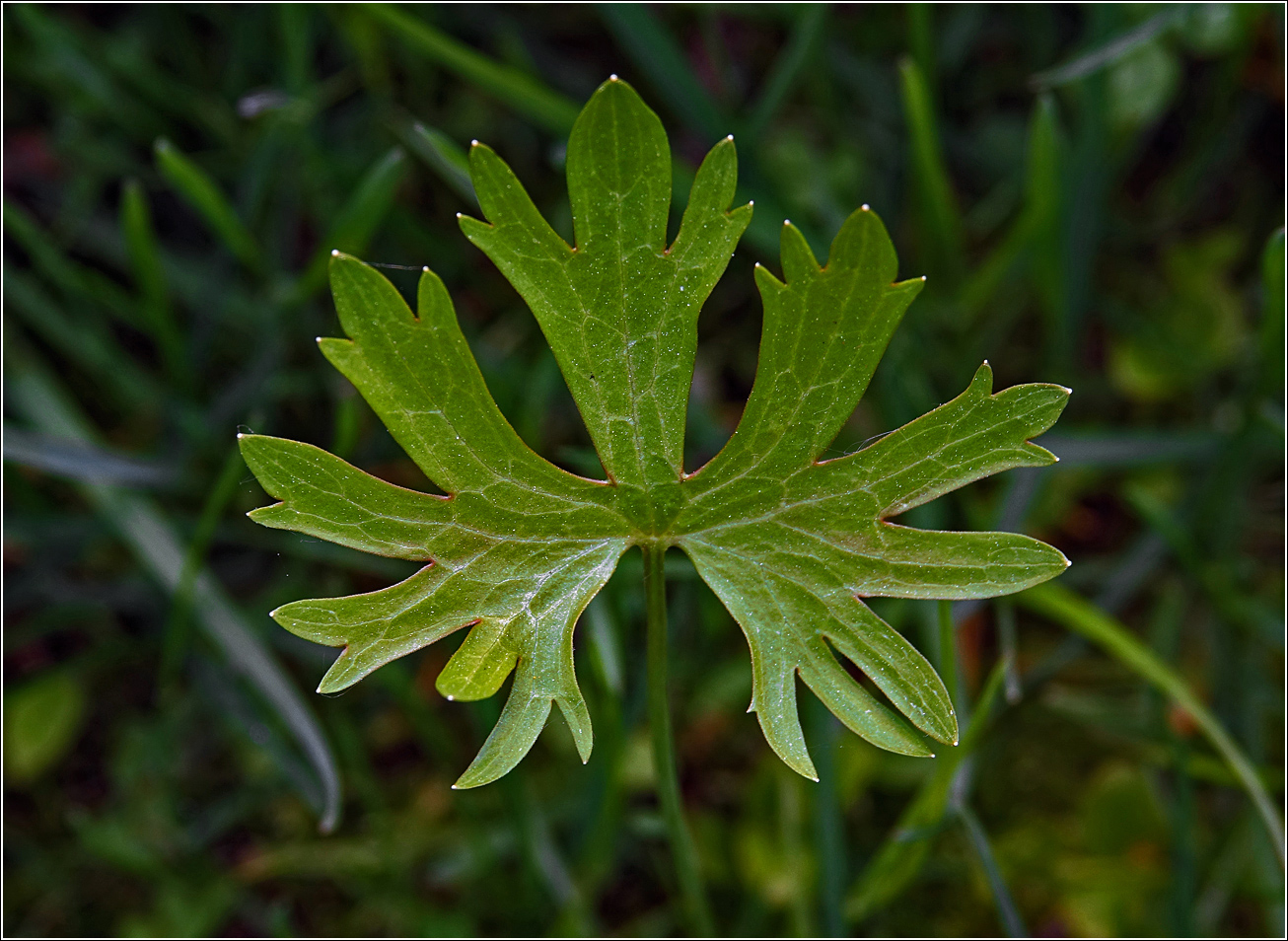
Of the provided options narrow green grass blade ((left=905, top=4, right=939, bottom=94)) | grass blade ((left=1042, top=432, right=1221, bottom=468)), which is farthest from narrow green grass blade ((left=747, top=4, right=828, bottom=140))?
grass blade ((left=1042, top=432, right=1221, bottom=468))

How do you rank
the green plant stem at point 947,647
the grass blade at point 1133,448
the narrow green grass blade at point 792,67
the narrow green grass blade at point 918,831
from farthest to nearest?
the grass blade at point 1133,448 → the narrow green grass blade at point 792,67 → the narrow green grass blade at point 918,831 → the green plant stem at point 947,647

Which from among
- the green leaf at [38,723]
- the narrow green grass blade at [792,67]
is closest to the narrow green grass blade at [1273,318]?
the narrow green grass blade at [792,67]

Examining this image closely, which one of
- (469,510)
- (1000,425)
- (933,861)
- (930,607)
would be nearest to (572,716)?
(469,510)

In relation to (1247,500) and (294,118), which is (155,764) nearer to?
(294,118)

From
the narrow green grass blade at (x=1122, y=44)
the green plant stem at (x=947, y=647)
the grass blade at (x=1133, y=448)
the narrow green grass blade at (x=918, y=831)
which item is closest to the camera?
the green plant stem at (x=947, y=647)

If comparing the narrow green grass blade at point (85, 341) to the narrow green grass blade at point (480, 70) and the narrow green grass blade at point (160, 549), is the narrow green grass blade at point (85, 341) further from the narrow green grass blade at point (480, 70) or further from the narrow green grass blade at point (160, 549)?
the narrow green grass blade at point (480, 70)

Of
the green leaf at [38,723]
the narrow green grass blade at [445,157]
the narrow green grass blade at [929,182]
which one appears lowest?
the green leaf at [38,723]

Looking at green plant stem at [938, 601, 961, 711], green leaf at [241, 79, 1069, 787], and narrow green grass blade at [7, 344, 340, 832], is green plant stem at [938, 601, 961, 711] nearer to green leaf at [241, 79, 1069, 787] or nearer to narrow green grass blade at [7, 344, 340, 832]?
green leaf at [241, 79, 1069, 787]
